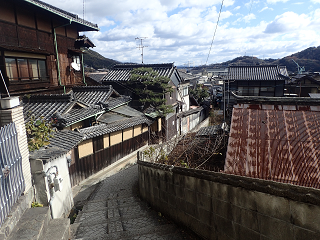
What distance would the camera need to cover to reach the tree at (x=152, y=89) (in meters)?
23.5

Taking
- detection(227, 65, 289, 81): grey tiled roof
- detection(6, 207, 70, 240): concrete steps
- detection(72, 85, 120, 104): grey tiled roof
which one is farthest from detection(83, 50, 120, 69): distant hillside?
detection(6, 207, 70, 240): concrete steps

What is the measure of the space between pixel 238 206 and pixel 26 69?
15231 mm

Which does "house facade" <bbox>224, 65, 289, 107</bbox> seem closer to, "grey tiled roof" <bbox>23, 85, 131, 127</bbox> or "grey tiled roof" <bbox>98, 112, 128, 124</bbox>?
"grey tiled roof" <bbox>98, 112, 128, 124</bbox>

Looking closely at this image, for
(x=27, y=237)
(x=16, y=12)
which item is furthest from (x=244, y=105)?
(x=16, y=12)

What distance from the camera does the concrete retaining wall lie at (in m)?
4.12

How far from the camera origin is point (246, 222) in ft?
16.5

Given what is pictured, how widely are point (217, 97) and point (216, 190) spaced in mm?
40941

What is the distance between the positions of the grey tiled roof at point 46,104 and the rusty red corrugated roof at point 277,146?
10.4 m

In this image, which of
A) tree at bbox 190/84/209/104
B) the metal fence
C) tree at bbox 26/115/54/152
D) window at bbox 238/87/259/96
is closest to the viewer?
the metal fence

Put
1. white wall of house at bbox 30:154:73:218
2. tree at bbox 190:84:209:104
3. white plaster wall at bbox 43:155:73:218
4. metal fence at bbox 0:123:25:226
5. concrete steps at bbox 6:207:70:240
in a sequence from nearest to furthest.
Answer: metal fence at bbox 0:123:25:226 → concrete steps at bbox 6:207:70:240 → white wall of house at bbox 30:154:73:218 → white plaster wall at bbox 43:155:73:218 → tree at bbox 190:84:209:104

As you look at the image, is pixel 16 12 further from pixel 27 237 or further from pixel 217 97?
pixel 217 97

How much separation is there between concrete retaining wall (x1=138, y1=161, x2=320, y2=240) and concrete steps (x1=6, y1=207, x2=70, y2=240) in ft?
11.6

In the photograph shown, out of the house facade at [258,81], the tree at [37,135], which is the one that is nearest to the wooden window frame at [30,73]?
the tree at [37,135]

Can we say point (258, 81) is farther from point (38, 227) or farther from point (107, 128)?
point (38, 227)
